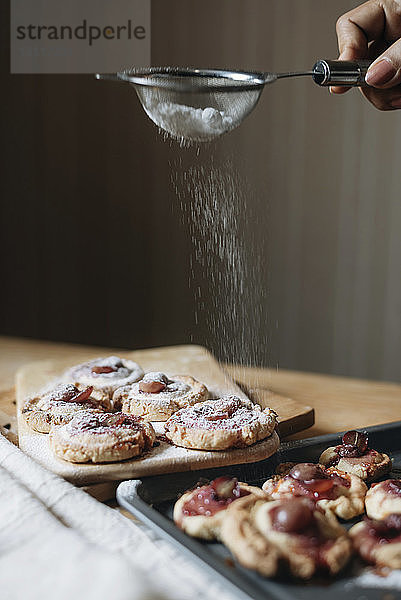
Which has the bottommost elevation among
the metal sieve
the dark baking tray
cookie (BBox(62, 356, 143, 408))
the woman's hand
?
the dark baking tray

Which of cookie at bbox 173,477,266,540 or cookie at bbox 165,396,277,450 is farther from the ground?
cookie at bbox 165,396,277,450

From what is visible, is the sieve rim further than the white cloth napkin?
Yes

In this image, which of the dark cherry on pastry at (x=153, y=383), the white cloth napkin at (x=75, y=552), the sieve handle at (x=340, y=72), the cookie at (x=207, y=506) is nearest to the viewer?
the white cloth napkin at (x=75, y=552)

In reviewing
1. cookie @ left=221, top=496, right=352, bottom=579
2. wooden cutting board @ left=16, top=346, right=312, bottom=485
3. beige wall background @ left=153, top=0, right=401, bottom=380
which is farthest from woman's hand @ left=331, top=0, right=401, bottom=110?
beige wall background @ left=153, top=0, right=401, bottom=380

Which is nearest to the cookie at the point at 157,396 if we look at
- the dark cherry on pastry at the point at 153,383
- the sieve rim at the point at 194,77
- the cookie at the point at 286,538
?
the dark cherry on pastry at the point at 153,383

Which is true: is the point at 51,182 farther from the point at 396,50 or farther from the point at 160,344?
the point at 396,50

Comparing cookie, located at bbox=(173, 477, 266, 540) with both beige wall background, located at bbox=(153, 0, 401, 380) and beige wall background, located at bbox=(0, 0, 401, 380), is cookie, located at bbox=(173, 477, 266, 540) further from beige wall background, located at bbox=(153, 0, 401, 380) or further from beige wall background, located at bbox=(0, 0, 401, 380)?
beige wall background, located at bbox=(153, 0, 401, 380)

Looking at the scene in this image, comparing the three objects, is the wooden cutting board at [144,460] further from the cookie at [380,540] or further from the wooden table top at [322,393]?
the cookie at [380,540]

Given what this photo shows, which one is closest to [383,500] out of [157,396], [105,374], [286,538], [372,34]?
[286,538]
